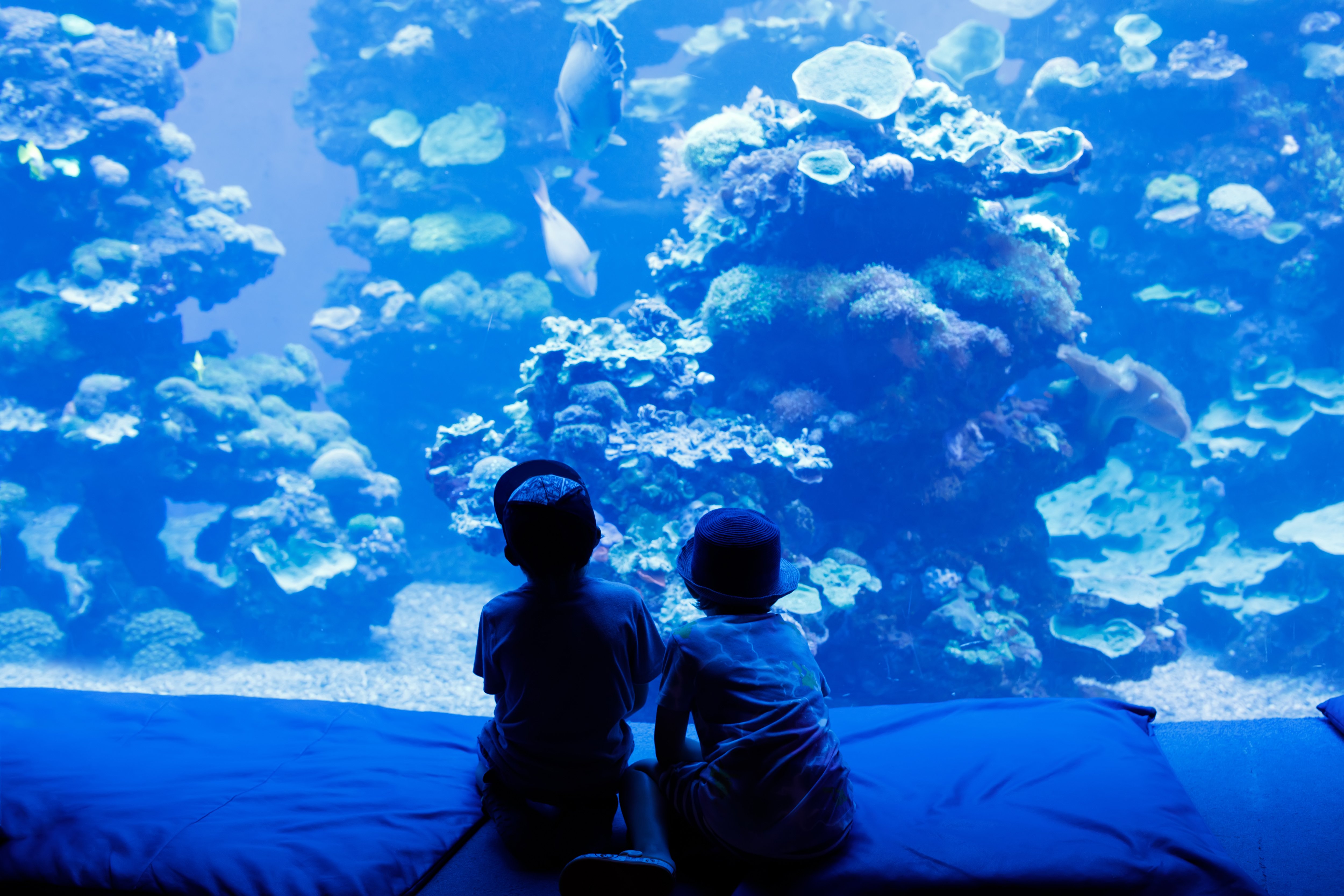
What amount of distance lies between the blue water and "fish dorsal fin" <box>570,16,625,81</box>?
0.04 m

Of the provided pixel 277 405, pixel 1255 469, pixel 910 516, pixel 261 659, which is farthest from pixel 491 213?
→ pixel 1255 469

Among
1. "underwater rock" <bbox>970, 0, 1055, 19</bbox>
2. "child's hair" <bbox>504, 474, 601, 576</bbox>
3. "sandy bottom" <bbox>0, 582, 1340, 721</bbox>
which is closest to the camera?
"child's hair" <bbox>504, 474, 601, 576</bbox>

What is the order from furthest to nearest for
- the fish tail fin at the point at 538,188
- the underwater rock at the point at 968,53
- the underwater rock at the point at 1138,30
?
the underwater rock at the point at 968,53, the underwater rock at the point at 1138,30, the fish tail fin at the point at 538,188

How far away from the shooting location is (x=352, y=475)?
10.3 meters

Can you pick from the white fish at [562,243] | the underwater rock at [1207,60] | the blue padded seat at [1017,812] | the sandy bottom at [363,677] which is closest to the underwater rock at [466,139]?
the white fish at [562,243]

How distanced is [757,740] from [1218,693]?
8279mm

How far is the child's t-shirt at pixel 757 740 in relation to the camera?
5.18ft

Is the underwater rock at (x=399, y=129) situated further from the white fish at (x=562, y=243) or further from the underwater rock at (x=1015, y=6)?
the underwater rock at (x=1015, y=6)

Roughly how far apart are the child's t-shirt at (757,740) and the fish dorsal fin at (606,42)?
4.44 m

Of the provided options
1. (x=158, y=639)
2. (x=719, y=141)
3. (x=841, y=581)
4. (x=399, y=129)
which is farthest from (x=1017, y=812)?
(x=399, y=129)

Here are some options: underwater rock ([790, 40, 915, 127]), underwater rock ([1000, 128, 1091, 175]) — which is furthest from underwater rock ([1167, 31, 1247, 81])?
underwater rock ([790, 40, 915, 127])

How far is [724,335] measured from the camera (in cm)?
718

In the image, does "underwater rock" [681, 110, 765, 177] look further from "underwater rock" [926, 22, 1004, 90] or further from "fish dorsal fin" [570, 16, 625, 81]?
"underwater rock" [926, 22, 1004, 90]

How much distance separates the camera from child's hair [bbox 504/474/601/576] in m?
1.68
